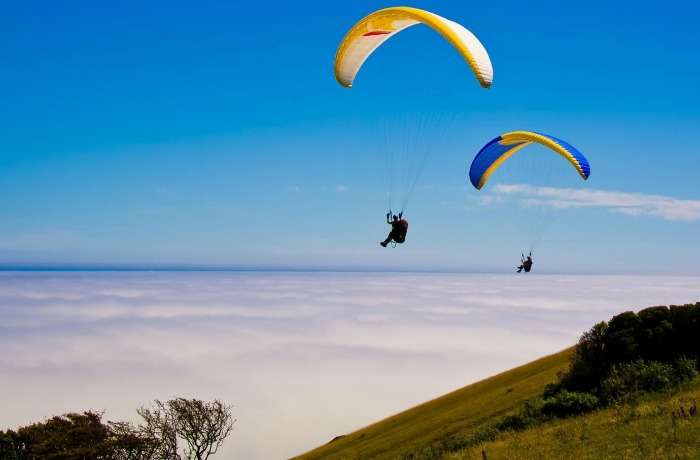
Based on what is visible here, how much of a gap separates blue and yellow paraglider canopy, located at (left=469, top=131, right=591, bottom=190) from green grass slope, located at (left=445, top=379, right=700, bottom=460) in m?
10.5

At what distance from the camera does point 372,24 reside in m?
24.0

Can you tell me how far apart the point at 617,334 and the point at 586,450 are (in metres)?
13.3

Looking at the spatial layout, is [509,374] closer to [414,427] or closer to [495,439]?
[414,427]

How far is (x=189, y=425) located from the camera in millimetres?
50344

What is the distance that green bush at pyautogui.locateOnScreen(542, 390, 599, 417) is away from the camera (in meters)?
26.2

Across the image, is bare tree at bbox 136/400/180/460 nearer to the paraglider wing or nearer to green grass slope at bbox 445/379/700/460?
green grass slope at bbox 445/379/700/460

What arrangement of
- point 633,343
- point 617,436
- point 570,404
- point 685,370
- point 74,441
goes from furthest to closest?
point 74,441 < point 633,343 < point 570,404 < point 685,370 < point 617,436

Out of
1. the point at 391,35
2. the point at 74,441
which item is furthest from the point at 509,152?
the point at 74,441

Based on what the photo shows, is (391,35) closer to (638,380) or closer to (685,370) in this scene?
(638,380)

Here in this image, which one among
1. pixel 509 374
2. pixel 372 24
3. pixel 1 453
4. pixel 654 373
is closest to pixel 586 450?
pixel 654 373

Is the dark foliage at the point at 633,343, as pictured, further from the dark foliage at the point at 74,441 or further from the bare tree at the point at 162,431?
the dark foliage at the point at 74,441

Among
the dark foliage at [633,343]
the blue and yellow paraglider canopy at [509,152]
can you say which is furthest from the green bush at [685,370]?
the blue and yellow paraglider canopy at [509,152]

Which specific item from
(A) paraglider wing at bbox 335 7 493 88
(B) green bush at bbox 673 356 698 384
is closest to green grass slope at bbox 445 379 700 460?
(B) green bush at bbox 673 356 698 384

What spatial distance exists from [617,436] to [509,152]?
17.6 meters
